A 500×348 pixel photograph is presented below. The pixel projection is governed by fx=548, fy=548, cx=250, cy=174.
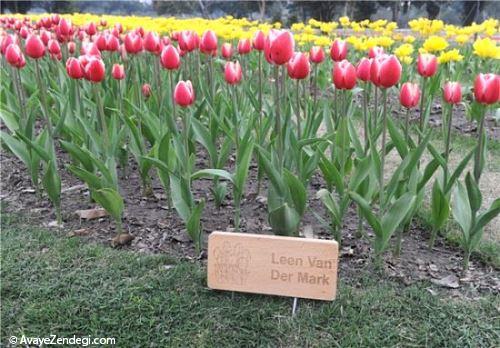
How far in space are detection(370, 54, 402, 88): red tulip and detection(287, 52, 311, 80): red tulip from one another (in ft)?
1.19

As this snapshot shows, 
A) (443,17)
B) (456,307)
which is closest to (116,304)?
(456,307)

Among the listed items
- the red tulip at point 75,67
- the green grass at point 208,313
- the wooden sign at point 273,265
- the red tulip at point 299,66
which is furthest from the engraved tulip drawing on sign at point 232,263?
the red tulip at point 75,67

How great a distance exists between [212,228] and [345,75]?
1.01 metres

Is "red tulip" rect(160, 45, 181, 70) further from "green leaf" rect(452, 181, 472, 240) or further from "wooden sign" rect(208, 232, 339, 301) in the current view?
"green leaf" rect(452, 181, 472, 240)

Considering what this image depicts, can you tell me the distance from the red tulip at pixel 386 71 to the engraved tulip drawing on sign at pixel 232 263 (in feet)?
2.79

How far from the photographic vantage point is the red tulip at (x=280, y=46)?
7.15ft

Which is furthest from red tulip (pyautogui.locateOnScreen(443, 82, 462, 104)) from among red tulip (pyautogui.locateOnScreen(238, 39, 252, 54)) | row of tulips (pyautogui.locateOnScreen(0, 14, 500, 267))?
red tulip (pyautogui.locateOnScreen(238, 39, 252, 54))

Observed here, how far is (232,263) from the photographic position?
7.14 ft

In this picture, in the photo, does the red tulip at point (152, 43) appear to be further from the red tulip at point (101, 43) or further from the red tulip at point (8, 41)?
the red tulip at point (8, 41)

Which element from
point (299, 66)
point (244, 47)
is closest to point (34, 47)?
point (244, 47)

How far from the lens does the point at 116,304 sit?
222cm

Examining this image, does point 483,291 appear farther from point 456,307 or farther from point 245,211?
point 245,211

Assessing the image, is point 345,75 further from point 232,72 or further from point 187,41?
point 187,41

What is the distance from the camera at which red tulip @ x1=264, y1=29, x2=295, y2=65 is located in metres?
2.18
